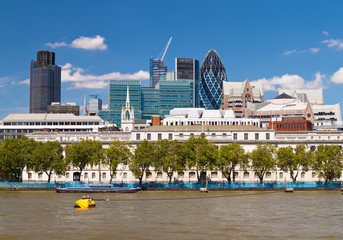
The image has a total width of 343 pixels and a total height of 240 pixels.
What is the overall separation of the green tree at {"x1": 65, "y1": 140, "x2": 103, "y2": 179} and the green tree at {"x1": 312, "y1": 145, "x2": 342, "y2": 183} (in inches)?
2392

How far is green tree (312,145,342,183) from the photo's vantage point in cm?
14388

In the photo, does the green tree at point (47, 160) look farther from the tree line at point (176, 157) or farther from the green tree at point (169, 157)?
the green tree at point (169, 157)

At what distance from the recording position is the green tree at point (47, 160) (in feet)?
485

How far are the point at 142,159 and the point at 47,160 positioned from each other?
2695 cm

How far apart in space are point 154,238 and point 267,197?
59002 millimetres

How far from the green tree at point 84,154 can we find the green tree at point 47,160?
2558 mm

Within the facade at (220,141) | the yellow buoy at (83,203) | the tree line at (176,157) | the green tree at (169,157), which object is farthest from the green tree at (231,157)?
the yellow buoy at (83,203)

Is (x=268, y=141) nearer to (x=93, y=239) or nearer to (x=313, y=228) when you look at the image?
(x=313, y=228)

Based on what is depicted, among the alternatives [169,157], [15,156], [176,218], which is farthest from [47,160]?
[176,218]

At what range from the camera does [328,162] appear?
479 ft

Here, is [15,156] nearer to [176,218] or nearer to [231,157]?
[231,157]

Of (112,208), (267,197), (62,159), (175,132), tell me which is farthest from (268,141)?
(112,208)

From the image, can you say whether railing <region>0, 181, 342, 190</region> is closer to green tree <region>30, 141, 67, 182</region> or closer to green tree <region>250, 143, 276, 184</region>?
green tree <region>250, 143, 276, 184</region>

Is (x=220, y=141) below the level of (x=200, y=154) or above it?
above
